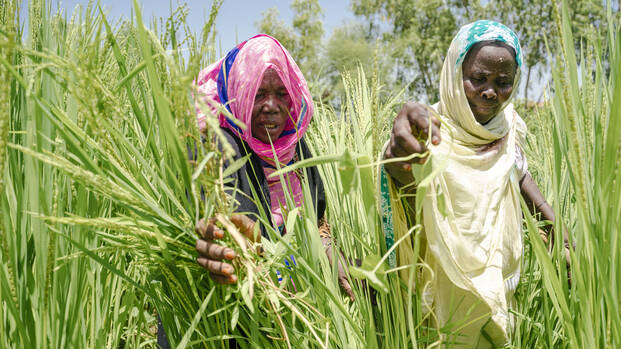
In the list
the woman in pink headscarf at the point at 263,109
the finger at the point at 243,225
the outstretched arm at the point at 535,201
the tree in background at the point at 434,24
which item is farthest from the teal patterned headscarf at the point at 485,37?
the tree in background at the point at 434,24

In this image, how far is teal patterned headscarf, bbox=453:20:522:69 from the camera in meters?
0.90

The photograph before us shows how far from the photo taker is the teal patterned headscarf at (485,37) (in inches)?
35.6

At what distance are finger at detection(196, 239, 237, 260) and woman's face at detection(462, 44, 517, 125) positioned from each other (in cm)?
64

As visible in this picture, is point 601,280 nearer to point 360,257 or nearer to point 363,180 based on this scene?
point 363,180

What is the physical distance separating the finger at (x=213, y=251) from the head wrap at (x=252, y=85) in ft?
1.85

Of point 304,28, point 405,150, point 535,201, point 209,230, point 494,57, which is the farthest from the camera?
point 304,28

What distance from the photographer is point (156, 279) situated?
626 millimetres

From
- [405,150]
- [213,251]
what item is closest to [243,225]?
[213,251]

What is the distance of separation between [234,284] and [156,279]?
0.14 meters

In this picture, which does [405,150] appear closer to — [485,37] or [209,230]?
[209,230]

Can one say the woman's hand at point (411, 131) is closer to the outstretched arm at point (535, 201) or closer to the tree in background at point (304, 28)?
the outstretched arm at point (535, 201)

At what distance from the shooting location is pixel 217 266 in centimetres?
52

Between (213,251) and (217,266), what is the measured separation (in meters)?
0.02

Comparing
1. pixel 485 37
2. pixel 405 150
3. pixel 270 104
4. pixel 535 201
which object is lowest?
pixel 535 201
